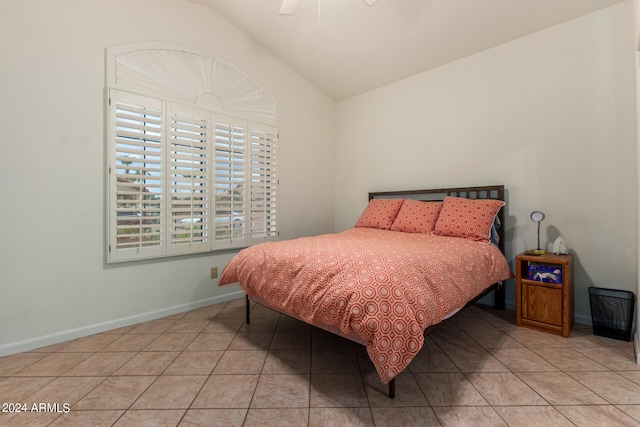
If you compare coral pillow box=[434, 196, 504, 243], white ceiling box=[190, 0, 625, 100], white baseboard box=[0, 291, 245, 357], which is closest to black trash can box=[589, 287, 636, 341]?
coral pillow box=[434, 196, 504, 243]

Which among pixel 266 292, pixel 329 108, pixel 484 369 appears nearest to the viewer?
pixel 484 369

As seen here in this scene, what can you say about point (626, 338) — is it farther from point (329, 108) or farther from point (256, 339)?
point (329, 108)

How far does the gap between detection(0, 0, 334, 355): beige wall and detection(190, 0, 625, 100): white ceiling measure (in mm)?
795

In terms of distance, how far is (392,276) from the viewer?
1.43 metres

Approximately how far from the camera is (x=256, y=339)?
222 centimetres

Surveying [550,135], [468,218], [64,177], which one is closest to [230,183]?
[64,177]

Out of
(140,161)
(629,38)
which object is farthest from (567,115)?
(140,161)

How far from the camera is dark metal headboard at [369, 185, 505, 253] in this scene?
277cm

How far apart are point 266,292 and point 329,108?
128 inches

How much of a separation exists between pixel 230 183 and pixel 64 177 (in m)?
1.37

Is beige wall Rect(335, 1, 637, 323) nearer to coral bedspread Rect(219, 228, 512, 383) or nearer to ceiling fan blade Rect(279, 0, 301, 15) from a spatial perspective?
coral bedspread Rect(219, 228, 512, 383)

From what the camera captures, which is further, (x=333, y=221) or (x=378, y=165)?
(x=333, y=221)

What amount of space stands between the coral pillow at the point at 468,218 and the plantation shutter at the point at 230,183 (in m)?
2.12

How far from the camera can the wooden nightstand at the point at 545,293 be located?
7.09ft
